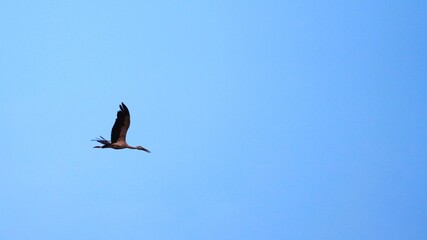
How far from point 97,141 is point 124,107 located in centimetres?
300

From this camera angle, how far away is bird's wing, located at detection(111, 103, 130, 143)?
75.6m

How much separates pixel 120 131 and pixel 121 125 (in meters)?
0.60

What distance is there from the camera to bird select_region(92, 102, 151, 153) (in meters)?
75.6

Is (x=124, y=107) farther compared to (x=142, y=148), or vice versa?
(x=142, y=148)

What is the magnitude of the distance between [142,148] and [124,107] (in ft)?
18.4

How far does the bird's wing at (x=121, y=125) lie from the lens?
75.6 meters

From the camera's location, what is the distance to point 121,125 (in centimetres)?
7638

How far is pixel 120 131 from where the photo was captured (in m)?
76.9

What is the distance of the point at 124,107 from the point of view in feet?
247

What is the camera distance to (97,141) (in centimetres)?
7719

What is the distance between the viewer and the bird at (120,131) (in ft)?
248

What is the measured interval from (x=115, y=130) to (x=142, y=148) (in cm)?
410

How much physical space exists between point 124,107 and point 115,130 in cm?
189
